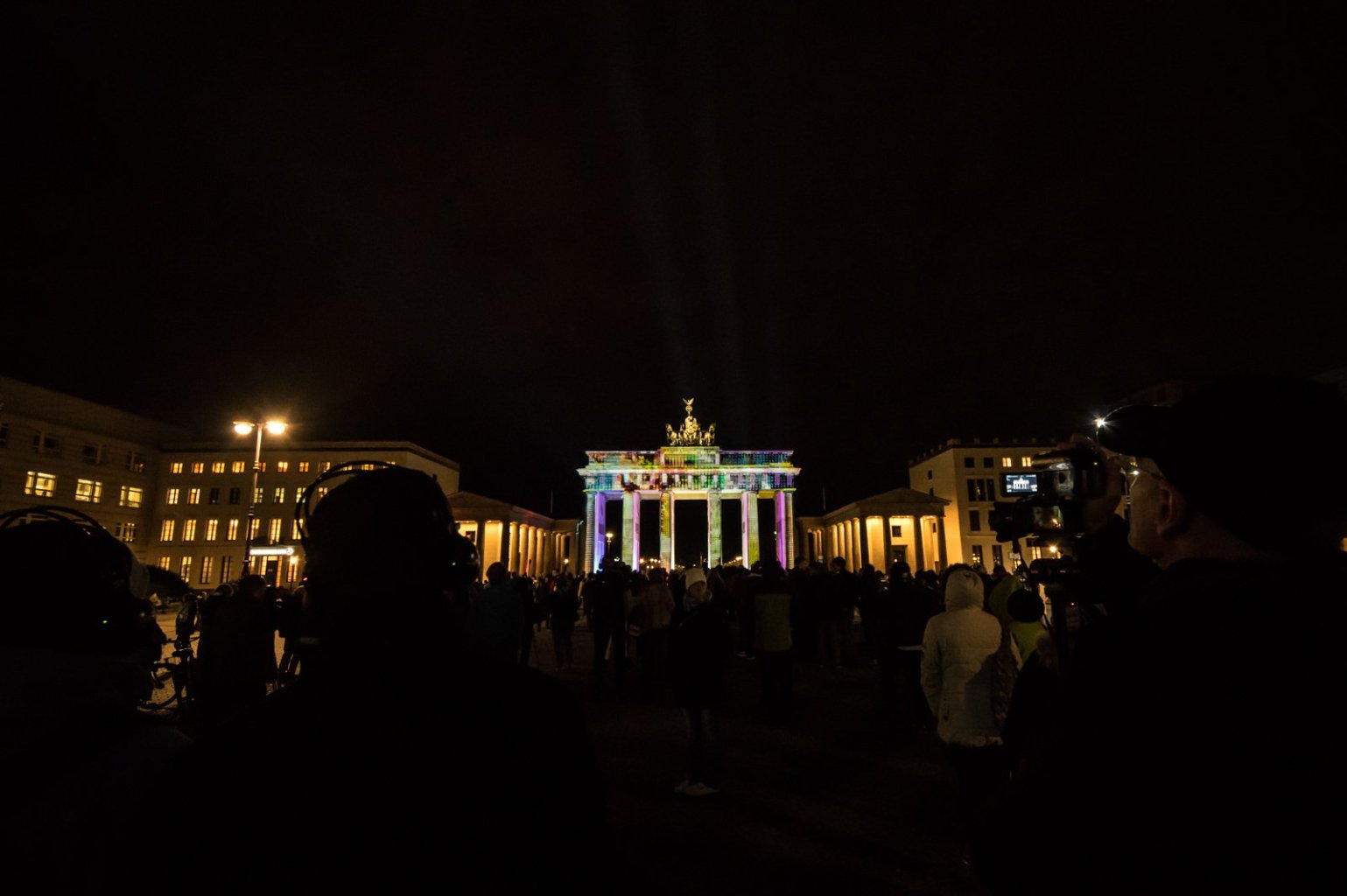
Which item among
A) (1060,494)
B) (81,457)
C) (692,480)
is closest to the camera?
(1060,494)

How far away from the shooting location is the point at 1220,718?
1126 mm

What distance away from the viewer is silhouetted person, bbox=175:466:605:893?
115 centimetres

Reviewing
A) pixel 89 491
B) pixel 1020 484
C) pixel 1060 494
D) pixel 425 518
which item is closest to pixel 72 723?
pixel 425 518

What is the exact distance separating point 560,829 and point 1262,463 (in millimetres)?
1637

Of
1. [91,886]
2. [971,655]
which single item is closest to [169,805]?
[91,886]

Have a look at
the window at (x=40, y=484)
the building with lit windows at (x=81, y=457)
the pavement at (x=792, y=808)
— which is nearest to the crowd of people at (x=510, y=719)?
the pavement at (x=792, y=808)

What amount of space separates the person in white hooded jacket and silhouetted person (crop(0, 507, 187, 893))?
5.72 metres

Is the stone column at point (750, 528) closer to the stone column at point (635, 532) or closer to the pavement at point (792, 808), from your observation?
the stone column at point (635, 532)

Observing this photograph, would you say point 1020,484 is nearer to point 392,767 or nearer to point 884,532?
point 392,767

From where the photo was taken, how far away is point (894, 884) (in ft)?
16.6

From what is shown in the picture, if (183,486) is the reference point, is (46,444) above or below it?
above

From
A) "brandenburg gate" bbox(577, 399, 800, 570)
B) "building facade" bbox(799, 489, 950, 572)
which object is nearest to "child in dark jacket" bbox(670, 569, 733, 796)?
"building facade" bbox(799, 489, 950, 572)

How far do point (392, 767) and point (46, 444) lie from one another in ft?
227

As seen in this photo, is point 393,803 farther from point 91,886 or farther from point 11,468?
point 11,468
